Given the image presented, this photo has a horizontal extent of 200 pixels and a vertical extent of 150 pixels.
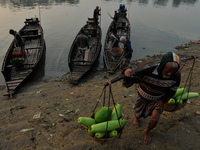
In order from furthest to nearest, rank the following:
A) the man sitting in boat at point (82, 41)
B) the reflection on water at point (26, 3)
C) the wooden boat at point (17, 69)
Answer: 1. the reflection on water at point (26, 3)
2. the man sitting in boat at point (82, 41)
3. the wooden boat at point (17, 69)

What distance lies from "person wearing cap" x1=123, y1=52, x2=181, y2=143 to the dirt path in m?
0.54

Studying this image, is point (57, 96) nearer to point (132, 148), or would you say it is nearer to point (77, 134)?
point (77, 134)

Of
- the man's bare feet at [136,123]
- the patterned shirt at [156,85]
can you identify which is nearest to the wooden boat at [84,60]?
the man's bare feet at [136,123]

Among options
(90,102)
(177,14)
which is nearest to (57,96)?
(90,102)

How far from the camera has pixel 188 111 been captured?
13.9ft

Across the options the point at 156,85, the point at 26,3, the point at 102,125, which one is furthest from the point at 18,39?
the point at 26,3

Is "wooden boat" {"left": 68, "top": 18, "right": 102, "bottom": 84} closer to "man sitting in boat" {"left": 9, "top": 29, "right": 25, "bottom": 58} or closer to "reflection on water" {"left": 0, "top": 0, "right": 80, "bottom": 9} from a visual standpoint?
"man sitting in boat" {"left": 9, "top": 29, "right": 25, "bottom": 58}

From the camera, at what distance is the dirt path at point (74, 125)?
3.39m

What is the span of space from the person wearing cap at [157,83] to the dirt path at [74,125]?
544mm

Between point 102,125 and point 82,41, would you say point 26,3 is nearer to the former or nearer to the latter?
point 82,41

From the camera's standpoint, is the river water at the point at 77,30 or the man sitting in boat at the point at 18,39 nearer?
the man sitting in boat at the point at 18,39

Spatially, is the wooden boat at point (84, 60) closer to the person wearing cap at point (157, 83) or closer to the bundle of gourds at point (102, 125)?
the bundle of gourds at point (102, 125)

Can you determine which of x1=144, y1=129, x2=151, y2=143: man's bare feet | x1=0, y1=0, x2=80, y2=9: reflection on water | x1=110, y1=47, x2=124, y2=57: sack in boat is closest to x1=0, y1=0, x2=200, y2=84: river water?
x1=0, y1=0, x2=80, y2=9: reflection on water

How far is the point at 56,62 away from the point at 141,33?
11.8 m
